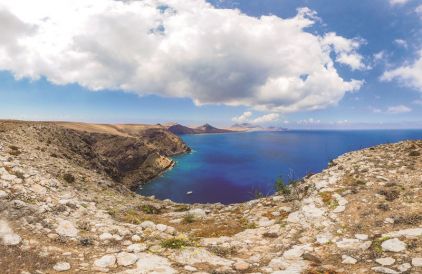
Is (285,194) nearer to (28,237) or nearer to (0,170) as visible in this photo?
(28,237)

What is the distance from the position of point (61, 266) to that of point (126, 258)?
2.14m

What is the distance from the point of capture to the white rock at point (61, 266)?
1036cm

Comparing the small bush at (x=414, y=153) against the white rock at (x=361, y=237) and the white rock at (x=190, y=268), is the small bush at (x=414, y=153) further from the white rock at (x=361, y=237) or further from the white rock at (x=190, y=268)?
the white rock at (x=190, y=268)

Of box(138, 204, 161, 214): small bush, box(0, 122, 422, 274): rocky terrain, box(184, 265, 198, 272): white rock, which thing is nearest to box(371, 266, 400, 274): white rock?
box(0, 122, 422, 274): rocky terrain

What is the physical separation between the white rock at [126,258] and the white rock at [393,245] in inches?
356

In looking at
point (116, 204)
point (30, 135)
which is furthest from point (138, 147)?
point (116, 204)

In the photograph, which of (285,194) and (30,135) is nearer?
(285,194)

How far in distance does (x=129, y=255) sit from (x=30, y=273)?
323 centimetres

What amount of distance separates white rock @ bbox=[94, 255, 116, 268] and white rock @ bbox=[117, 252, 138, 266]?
0.67 ft

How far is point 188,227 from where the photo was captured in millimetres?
16391

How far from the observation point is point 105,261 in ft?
36.8

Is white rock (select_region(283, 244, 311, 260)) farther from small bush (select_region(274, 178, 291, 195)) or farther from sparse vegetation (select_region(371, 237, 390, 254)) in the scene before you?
small bush (select_region(274, 178, 291, 195))

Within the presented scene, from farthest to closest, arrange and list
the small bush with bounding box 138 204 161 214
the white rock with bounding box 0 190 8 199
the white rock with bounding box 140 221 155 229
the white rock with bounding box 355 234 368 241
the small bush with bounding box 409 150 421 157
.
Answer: the small bush with bounding box 409 150 421 157 < the small bush with bounding box 138 204 161 214 < the white rock with bounding box 140 221 155 229 < the white rock with bounding box 0 190 8 199 < the white rock with bounding box 355 234 368 241

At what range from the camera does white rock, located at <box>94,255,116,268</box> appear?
36.0ft
